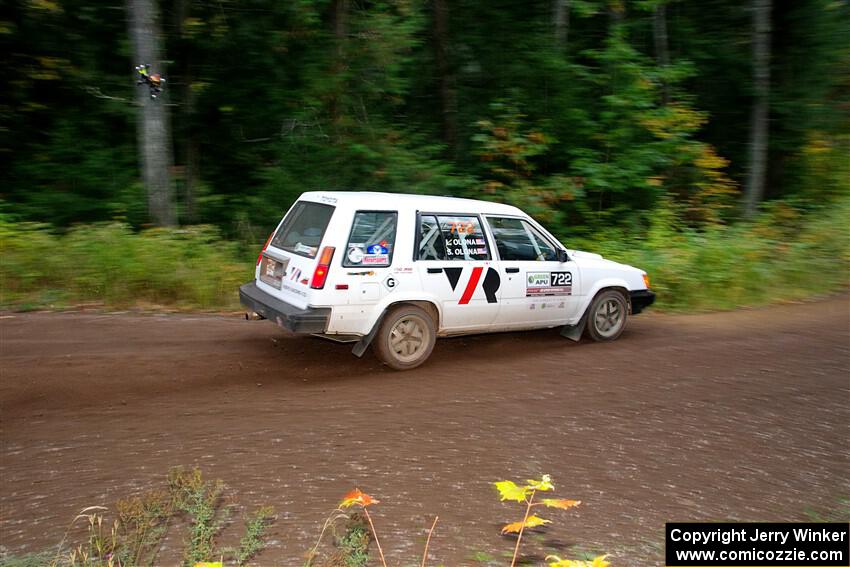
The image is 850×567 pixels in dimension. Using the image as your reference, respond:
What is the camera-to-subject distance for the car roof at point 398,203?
7.28 m

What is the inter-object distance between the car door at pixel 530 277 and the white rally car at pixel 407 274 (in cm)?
1

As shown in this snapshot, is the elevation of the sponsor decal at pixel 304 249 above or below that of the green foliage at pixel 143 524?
above

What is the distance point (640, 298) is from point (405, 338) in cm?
348

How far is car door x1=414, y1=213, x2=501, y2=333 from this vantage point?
299 inches

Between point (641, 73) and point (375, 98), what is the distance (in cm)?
586

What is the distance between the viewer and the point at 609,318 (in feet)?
30.3

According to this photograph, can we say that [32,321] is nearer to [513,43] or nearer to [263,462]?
[263,462]

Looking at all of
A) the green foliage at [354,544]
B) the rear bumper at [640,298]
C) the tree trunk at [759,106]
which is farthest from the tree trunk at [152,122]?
the tree trunk at [759,106]

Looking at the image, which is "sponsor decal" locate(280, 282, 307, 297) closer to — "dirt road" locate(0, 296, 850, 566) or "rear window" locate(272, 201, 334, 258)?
"rear window" locate(272, 201, 334, 258)

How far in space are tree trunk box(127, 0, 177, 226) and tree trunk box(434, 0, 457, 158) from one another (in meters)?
6.85

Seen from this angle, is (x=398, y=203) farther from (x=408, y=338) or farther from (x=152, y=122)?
(x=152, y=122)

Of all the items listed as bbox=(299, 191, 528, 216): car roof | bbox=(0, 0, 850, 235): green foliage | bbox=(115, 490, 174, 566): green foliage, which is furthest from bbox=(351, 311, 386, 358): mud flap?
bbox=(0, 0, 850, 235): green foliage

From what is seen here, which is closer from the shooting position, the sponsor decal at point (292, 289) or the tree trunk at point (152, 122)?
the sponsor decal at point (292, 289)

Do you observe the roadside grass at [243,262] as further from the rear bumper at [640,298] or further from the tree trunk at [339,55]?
the tree trunk at [339,55]
